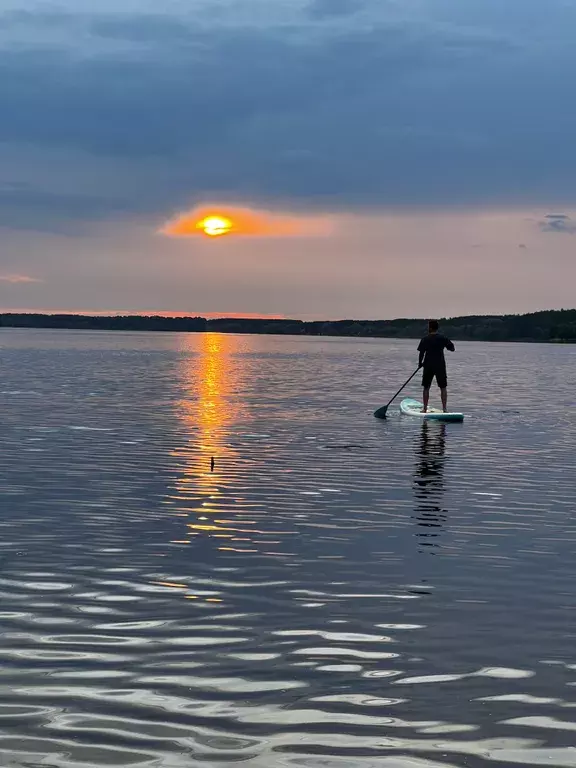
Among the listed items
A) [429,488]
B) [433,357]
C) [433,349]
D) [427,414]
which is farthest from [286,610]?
[427,414]

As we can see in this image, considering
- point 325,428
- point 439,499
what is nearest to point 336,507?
point 439,499

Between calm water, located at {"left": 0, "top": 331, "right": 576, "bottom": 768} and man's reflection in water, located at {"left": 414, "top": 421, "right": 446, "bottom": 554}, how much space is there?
0.08m

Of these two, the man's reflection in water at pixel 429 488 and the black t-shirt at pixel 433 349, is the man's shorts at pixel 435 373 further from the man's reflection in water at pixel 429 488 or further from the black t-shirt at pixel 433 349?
the man's reflection in water at pixel 429 488

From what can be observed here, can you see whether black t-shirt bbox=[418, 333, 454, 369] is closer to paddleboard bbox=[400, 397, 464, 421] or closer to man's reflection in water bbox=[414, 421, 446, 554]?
paddleboard bbox=[400, 397, 464, 421]

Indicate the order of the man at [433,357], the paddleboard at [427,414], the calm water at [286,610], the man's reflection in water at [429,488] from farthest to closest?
the paddleboard at [427,414] → the man at [433,357] → the man's reflection in water at [429,488] → the calm water at [286,610]

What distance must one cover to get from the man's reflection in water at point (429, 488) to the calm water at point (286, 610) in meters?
0.08

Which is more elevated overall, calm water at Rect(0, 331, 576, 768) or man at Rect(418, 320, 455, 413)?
man at Rect(418, 320, 455, 413)

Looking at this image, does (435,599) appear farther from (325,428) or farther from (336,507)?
(325,428)

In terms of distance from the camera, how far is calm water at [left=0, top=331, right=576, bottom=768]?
627 centimetres

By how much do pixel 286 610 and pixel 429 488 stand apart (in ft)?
27.6

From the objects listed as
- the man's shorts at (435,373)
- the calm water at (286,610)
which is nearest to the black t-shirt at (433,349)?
the man's shorts at (435,373)

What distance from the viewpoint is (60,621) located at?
8633 mm

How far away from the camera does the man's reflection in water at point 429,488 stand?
1294cm

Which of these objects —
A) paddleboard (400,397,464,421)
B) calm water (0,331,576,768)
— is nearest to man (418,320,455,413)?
paddleboard (400,397,464,421)
